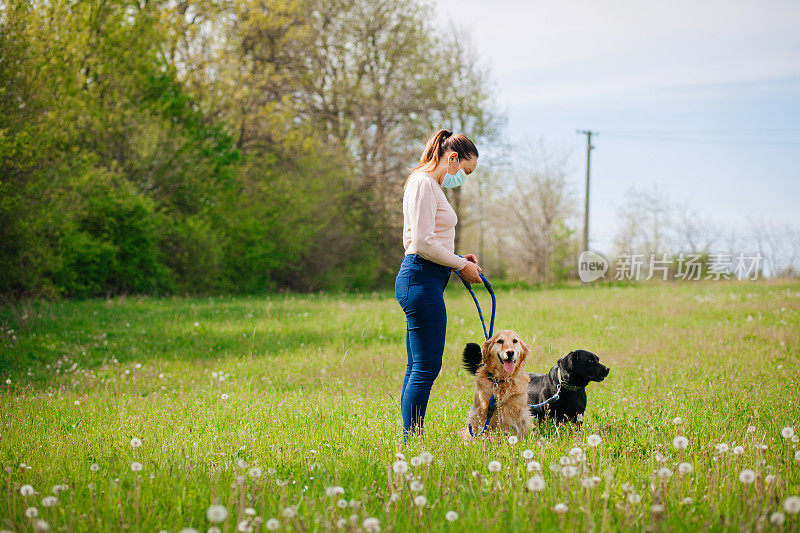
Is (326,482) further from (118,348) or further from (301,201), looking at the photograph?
(301,201)

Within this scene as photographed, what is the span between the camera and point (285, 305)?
645 inches

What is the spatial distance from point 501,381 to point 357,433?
1.33 m

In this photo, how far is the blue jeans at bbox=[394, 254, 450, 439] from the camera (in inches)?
172

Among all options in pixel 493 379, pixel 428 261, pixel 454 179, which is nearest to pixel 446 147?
pixel 454 179

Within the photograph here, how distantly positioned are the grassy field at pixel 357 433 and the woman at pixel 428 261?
477 mm

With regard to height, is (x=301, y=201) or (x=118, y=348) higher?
(x=301, y=201)

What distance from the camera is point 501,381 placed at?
459 centimetres

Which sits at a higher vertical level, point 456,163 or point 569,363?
point 456,163

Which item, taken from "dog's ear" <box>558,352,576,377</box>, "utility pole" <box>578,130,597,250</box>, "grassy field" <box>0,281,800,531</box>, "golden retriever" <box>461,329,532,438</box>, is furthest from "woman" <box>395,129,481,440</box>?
"utility pole" <box>578,130,597,250</box>

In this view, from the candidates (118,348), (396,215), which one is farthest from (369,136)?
(118,348)

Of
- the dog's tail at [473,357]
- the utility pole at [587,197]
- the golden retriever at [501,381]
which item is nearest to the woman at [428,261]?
the dog's tail at [473,357]

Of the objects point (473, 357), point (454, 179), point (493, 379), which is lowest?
point (493, 379)

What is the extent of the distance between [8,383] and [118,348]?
257 cm

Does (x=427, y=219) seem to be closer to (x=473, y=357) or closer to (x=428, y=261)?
(x=428, y=261)
